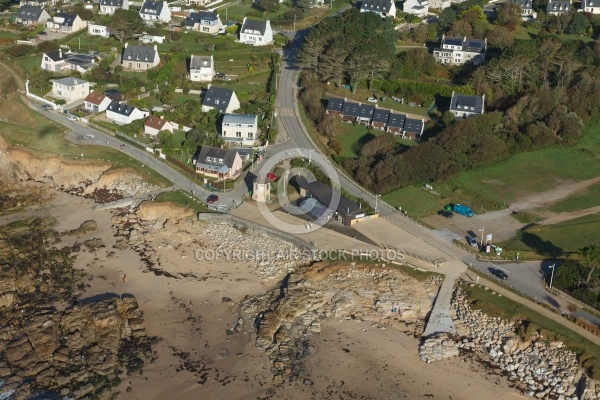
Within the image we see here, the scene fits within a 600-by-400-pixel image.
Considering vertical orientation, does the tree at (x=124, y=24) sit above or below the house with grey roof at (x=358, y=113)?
above

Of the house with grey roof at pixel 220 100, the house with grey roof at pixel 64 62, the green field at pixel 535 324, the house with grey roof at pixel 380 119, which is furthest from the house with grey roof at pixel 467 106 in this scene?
the house with grey roof at pixel 64 62

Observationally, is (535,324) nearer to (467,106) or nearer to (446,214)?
(446,214)

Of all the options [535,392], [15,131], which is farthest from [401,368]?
[15,131]

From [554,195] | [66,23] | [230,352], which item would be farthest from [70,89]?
[554,195]

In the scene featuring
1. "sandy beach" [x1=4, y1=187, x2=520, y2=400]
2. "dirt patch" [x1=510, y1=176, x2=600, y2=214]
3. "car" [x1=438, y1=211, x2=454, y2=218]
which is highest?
"dirt patch" [x1=510, y1=176, x2=600, y2=214]

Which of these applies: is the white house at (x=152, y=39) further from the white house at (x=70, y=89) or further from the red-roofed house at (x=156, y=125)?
the red-roofed house at (x=156, y=125)

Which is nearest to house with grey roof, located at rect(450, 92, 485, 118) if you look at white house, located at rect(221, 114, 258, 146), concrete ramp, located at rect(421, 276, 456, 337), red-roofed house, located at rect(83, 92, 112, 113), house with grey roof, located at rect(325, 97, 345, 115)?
house with grey roof, located at rect(325, 97, 345, 115)

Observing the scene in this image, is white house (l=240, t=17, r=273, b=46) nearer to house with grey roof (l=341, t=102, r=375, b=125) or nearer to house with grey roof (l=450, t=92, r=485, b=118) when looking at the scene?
house with grey roof (l=341, t=102, r=375, b=125)
